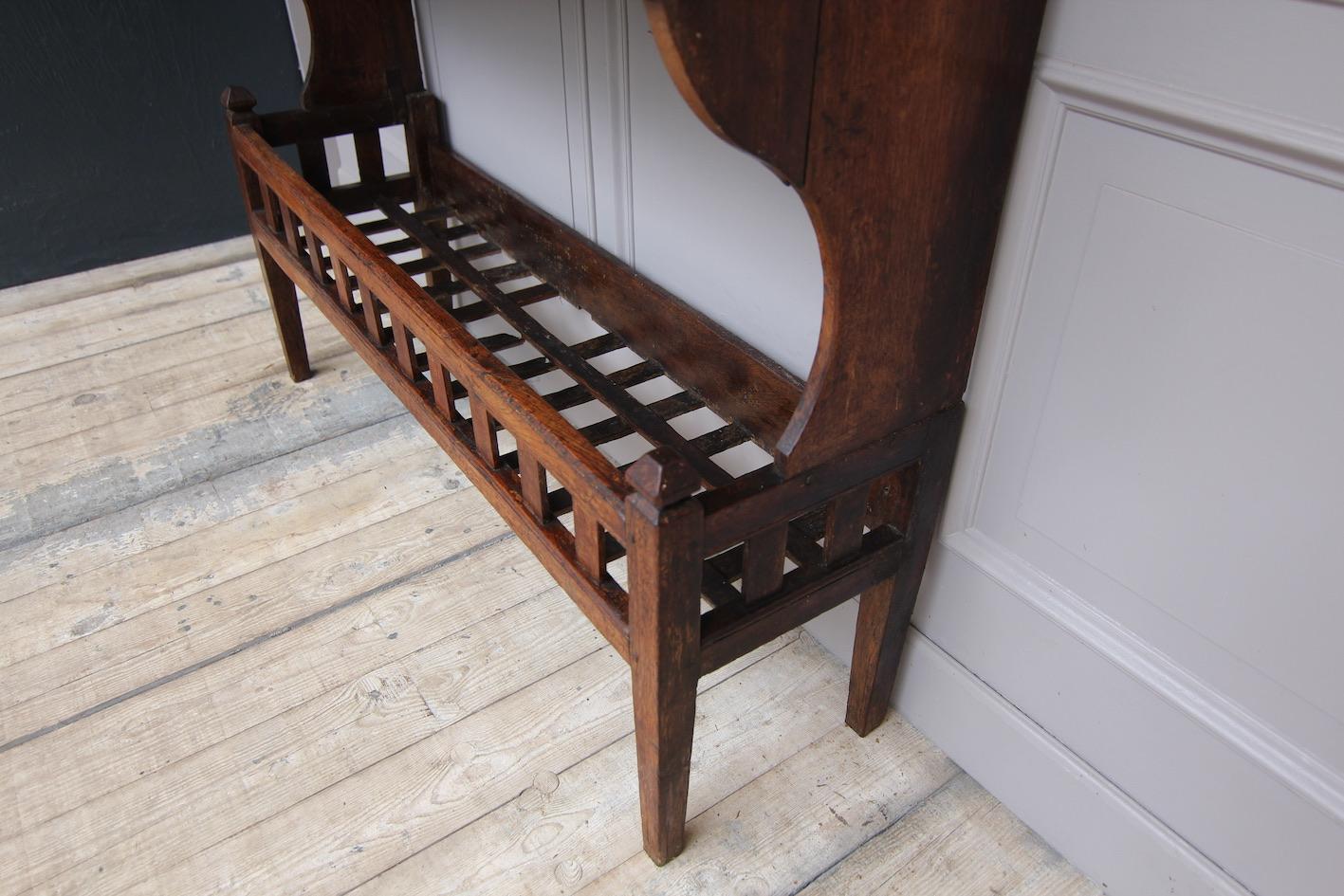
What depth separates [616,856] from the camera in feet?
4.51

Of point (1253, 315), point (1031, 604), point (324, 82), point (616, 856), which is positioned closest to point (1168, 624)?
point (1031, 604)

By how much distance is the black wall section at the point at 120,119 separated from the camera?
2.77 m

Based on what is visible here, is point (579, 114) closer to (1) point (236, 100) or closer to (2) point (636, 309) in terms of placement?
(2) point (636, 309)

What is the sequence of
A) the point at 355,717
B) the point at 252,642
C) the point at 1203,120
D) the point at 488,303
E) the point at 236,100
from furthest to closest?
the point at 236,100, the point at 488,303, the point at 252,642, the point at 355,717, the point at 1203,120

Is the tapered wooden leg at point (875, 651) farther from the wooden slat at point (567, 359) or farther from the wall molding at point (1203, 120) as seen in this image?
the wall molding at point (1203, 120)

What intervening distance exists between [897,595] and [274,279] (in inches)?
67.0

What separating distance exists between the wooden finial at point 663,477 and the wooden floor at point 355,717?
0.67 meters

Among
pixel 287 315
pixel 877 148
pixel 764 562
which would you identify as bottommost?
pixel 287 315

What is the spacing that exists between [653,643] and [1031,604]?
0.52m

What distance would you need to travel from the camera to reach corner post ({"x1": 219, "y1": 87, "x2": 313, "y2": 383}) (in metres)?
2.07

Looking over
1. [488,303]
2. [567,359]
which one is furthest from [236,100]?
[567,359]

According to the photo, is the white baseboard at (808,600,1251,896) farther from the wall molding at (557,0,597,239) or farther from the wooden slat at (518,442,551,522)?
the wall molding at (557,0,597,239)

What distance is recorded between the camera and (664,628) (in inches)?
42.3

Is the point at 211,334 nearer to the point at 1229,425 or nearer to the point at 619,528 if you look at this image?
the point at 619,528
